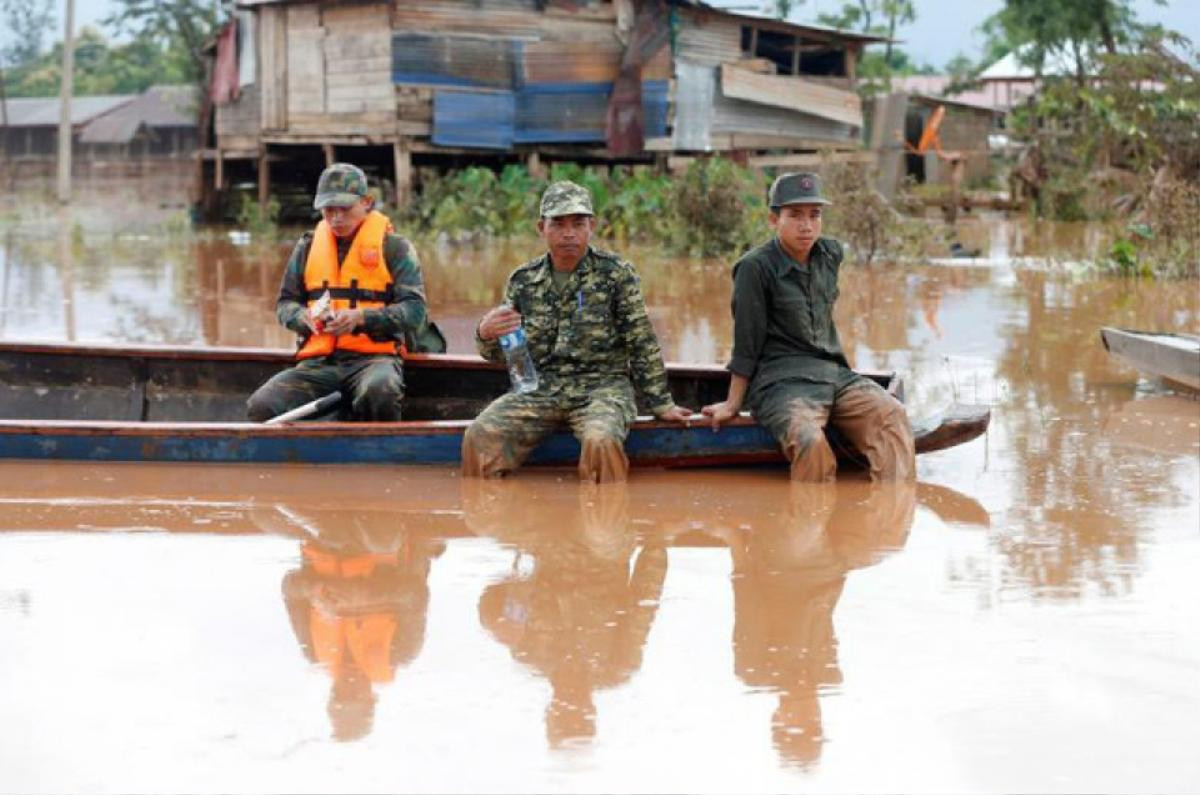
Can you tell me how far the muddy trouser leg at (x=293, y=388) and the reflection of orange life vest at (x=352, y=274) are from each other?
0.11 m

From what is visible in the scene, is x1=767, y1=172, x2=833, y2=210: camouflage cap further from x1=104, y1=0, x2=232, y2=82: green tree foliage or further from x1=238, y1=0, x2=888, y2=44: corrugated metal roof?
x1=104, y1=0, x2=232, y2=82: green tree foliage

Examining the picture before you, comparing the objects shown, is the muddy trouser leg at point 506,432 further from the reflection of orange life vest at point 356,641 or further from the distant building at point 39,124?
the distant building at point 39,124

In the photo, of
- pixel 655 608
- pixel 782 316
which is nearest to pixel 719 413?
pixel 782 316

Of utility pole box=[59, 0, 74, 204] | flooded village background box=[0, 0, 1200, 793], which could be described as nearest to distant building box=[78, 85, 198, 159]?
utility pole box=[59, 0, 74, 204]

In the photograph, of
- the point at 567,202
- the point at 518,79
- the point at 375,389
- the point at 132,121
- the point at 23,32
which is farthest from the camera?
the point at 23,32

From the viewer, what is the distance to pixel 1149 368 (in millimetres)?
10219

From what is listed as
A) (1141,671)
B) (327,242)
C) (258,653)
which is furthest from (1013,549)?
(327,242)

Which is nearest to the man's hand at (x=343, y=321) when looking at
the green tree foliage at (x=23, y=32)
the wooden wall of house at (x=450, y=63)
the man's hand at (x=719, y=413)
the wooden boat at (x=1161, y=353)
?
the man's hand at (x=719, y=413)

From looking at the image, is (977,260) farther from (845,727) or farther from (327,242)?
(845,727)

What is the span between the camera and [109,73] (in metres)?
59.4

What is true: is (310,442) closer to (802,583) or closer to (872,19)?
(802,583)

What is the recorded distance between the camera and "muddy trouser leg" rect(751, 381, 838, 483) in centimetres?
745

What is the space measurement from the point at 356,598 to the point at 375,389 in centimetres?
235

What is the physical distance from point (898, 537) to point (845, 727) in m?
2.32
